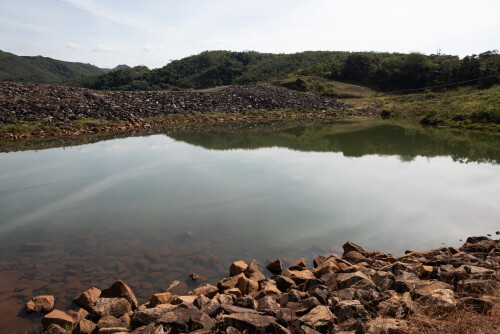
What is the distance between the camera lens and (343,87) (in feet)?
143

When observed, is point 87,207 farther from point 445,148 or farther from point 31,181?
point 445,148

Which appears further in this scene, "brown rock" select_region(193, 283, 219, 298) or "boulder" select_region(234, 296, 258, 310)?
"brown rock" select_region(193, 283, 219, 298)

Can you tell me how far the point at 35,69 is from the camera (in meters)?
138

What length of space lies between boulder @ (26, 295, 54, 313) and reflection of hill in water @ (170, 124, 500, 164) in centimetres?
1065

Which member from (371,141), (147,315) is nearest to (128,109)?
(371,141)

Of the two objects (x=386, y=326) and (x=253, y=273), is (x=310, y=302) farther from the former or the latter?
(x=253, y=273)

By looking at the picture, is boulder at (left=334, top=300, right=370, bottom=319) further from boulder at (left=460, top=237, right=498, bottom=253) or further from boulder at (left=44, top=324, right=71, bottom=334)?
boulder at (left=460, top=237, right=498, bottom=253)

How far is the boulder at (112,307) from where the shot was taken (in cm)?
348

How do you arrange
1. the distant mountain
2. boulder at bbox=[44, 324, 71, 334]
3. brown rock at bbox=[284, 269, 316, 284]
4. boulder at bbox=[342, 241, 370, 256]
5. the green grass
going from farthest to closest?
the distant mountain → the green grass → boulder at bbox=[342, 241, 370, 256] → brown rock at bbox=[284, 269, 316, 284] → boulder at bbox=[44, 324, 71, 334]

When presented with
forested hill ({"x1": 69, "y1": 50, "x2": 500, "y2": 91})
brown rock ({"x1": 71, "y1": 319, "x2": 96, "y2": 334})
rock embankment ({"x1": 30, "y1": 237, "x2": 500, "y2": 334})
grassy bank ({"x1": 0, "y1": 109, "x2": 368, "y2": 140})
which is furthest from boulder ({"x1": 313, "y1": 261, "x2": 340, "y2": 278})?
forested hill ({"x1": 69, "y1": 50, "x2": 500, "y2": 91})

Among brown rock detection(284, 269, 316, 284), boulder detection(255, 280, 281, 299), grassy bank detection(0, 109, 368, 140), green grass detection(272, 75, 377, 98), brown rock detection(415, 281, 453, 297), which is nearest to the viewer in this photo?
brown rock detection(415, 281, 453, 297)

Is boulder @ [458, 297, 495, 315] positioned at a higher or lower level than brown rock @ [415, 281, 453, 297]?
higher

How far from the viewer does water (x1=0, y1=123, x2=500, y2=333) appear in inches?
183

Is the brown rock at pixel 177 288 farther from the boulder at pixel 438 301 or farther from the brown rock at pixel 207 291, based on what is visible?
the boulder at pixel 438 301
